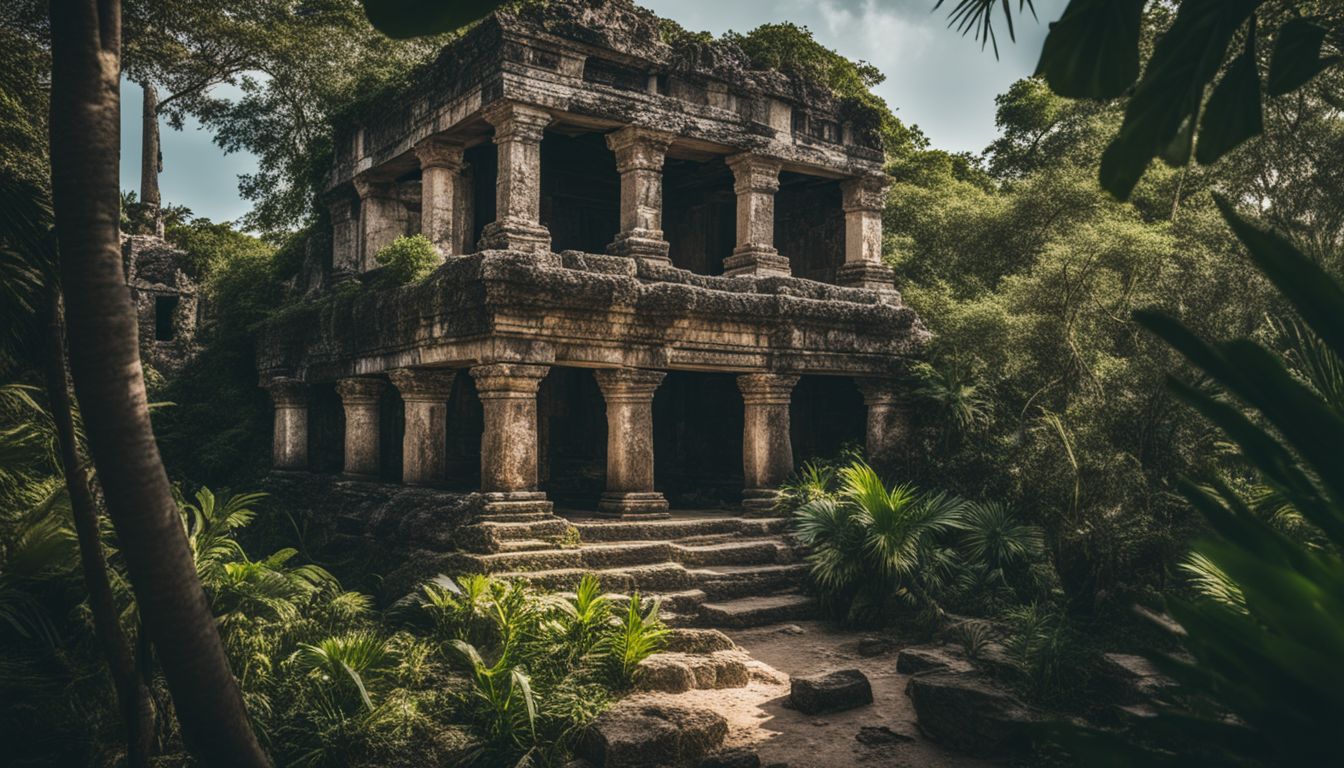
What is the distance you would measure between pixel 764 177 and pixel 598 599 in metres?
6.78

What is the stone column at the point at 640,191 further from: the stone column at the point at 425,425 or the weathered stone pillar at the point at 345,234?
the weathered stone pillar at the point at 345,234

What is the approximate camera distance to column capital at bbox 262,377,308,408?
13.3m

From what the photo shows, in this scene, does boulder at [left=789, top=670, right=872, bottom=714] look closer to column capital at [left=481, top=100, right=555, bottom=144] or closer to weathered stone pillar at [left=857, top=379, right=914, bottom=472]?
weathered stone pillar at [left=857, top=379, right=914, bottom=472]

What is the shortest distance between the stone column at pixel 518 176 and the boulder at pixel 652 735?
5.62 meters

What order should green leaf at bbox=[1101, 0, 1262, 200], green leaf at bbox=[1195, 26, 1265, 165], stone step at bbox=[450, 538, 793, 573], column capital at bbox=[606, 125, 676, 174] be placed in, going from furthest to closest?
column capital at bbox=[606, 125, 676, 174] < stone step at bbox=[450, 538, 793, 573] < green leaf at bbox=[1195, 26, 1265, 165] < green leaf at bbox=[1101, 0, 1262, 200]

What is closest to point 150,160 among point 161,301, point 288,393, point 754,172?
point 161,301

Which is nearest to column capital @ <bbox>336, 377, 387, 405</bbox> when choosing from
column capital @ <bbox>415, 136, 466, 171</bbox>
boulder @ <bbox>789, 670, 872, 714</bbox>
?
column capital @ <bbox>415, 136, 466, 171</bbox>

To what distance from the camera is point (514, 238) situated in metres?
10.1

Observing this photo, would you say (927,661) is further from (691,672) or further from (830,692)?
(691,672)

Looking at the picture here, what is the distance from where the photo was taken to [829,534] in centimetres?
974

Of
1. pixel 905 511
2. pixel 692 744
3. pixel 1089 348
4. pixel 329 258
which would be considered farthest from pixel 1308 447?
pixel 329 258

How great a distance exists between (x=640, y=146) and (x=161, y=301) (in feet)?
32.8

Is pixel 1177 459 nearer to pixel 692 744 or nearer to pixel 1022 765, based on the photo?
pixel 1022 765

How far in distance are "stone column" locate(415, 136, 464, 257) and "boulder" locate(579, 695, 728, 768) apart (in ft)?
23.0
